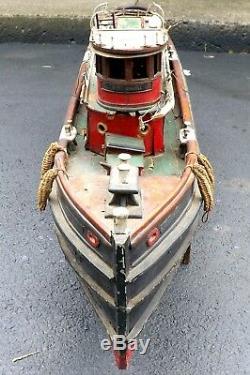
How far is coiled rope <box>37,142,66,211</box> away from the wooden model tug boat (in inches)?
0.4

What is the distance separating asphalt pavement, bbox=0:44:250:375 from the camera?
4.93 metres

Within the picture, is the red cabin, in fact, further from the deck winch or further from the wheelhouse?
the deck winch

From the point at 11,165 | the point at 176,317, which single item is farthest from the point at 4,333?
the point at 11,165

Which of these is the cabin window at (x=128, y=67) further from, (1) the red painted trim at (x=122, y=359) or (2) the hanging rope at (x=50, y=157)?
(1) the red painted trim at (x=122, y=359)

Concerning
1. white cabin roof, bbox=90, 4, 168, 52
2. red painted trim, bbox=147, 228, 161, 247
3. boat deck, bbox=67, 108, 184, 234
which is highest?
white cabin roof, bbox=90, 4, 168, 52

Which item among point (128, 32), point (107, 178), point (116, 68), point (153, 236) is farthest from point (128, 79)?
point (153, 236)

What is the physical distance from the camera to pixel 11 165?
745 cm

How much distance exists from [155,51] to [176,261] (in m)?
1.95

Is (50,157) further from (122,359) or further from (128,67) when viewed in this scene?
(122,359)

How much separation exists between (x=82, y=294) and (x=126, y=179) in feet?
5.64

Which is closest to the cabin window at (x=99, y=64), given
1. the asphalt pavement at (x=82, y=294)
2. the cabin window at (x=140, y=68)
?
the cabin window at (x=140, y=68)

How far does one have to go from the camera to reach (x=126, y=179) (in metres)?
4.27

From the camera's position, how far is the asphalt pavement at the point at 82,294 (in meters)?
4.93

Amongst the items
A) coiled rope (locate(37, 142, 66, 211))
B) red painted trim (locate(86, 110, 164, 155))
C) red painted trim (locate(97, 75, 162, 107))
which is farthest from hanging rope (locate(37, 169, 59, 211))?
red painted trim (locate(97, 75, 162, 107))
